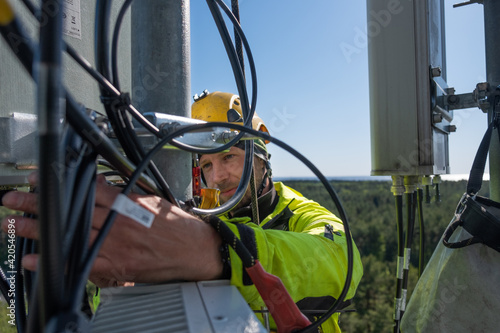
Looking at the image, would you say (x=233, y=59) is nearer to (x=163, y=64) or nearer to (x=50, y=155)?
(x=163, y=64)

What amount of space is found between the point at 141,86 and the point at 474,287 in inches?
42.4

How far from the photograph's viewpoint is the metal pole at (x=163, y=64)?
25.7 inches

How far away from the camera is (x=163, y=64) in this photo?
653mm

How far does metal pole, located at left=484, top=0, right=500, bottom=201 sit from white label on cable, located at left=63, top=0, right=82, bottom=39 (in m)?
1.30

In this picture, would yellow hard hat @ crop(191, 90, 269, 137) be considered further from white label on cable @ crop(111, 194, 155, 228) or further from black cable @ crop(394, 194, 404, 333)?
white label on cable @ crop(111, 194, 155, 228)

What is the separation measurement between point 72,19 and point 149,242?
1.62 ft

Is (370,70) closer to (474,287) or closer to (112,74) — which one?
(474,287)

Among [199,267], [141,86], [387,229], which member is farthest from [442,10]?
[387,229]

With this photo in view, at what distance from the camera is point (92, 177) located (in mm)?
464

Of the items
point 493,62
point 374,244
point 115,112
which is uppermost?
point 493,62

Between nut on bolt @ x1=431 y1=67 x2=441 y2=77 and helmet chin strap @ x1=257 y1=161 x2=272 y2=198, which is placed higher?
nut on bolt @ x1=431 y1=67 x2=441 y2=77

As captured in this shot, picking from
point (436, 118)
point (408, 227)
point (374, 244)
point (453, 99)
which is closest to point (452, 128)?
point (453, 99)

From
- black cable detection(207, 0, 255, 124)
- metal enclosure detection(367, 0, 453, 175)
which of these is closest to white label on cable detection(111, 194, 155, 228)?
black cable detection(207, 0, 255, 124)

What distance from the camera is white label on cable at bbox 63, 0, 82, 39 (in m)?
0.73
